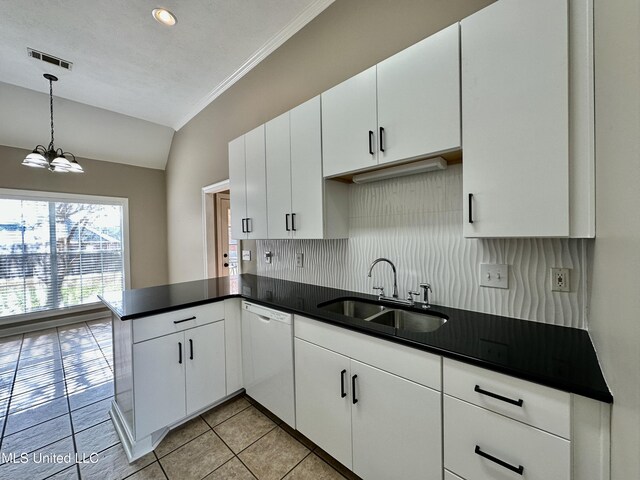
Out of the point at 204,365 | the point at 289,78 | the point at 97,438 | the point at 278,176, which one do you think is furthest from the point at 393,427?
the point at 289,78

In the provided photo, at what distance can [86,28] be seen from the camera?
2.35 m

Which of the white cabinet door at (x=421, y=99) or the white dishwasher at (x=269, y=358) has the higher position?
the white cabinet door at (x=421, y=99)

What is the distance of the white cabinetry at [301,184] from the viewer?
72.7 inches

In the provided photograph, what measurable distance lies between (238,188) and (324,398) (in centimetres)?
200

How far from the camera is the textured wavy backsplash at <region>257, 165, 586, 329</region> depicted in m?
1.22

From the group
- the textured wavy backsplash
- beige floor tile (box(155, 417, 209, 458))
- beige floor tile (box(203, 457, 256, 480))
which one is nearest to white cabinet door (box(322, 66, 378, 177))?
the textured wavy backsplash

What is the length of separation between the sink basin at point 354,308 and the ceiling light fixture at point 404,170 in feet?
2.88

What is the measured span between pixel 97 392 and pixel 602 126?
3750 mm

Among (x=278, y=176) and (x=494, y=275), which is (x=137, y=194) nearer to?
(x=278, y=176)

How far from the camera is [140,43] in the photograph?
2537 millimetres

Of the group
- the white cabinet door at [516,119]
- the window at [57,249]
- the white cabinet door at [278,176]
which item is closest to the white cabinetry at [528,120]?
the white cabinet door at [516,119]

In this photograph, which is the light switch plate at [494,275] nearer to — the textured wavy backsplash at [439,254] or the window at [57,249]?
the textured wavy backsplash at [439,254]

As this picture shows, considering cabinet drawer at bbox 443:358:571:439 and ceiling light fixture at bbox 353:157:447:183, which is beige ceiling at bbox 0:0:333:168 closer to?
ceiling light fixture at bbox 353:157:447:183

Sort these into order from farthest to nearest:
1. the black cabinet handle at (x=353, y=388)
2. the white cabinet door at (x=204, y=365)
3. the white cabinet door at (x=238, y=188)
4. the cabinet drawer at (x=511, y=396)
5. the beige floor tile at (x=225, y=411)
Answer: the white cabinet door at (x=238, y=188) → the beige floor tile at (x=225, y=411) → the white cabinet door at (x=204, y=365) → the black cabinet handle at (x=353, y=388) → the cabinet drawer at (x=511, y=396)
